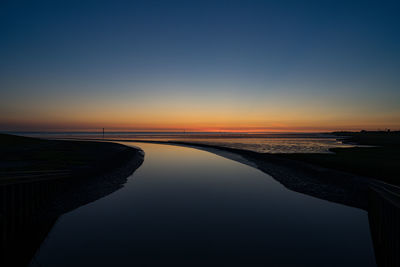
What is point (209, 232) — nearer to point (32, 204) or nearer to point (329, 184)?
point (32, 204)

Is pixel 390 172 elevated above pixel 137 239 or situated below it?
above

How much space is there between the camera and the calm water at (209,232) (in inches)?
316

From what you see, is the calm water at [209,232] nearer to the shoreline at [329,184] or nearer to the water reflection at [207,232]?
the water reflection at [207,232]

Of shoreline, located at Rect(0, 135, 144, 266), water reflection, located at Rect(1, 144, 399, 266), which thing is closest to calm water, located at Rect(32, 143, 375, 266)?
water reflection, located at Rect(1, 144, 399, 266)

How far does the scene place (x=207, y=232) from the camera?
396 inches

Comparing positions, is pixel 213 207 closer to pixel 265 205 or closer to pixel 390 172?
pixel 265 205

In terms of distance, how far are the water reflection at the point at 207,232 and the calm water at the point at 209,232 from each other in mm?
42

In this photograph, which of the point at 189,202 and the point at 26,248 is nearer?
the point at 26,248

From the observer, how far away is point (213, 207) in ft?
44.1

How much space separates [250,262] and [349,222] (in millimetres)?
7157

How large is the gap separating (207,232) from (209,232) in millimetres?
102

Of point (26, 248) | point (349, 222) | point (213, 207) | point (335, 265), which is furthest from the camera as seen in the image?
point (213, 207)

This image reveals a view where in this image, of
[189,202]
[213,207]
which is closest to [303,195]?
[213,207]

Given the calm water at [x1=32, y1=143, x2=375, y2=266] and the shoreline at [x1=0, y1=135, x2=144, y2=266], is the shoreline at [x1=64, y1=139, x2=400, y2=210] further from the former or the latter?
the shoreline at [x1=0, y1=135, x2=144, y2=266]
